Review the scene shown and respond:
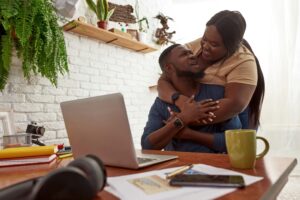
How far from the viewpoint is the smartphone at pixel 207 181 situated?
0.58 metres

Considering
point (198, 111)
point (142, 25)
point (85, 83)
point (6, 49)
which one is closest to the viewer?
point (198, 111)

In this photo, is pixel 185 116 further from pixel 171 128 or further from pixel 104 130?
pixel 104 130

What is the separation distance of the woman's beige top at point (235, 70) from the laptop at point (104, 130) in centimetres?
69

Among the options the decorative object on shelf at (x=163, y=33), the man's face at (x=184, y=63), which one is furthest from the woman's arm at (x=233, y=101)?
the decorative object on shelf at (x=163, y=33)

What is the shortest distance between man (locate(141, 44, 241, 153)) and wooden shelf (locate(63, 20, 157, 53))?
993mm

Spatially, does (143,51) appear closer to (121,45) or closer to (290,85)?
(121,45)

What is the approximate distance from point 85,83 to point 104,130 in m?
1.86

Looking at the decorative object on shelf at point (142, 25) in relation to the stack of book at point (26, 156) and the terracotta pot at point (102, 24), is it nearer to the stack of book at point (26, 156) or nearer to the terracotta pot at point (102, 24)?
the terracotta pot at point (102, 24)

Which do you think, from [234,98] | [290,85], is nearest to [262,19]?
[290,85]

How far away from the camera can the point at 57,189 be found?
1.15ft

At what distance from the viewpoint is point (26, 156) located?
3.36 feet

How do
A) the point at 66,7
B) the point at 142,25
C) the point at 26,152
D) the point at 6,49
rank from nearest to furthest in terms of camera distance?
the point at 26,152 → the point at 6,49 → the point at 66,7 → the point at 142,25

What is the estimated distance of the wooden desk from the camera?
1.85ft

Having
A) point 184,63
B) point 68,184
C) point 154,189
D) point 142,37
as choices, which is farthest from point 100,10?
point 68,184
